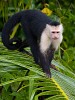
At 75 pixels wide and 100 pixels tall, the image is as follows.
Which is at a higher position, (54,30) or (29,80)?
(54,30)

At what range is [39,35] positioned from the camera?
9.87ft

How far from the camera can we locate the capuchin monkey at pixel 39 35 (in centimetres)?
292

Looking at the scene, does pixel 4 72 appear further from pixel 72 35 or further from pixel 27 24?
pixel 72 35

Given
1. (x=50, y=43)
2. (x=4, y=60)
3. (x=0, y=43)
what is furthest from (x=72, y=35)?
(x=4, y=60)

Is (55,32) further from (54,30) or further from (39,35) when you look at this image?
(39,35)

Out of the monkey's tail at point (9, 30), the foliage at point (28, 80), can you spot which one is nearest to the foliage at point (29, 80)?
the foliage at point (28, 80)

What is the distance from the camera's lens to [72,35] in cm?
513

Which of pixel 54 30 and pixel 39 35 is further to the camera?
pixel 39 35

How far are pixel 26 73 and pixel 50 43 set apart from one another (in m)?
0.37

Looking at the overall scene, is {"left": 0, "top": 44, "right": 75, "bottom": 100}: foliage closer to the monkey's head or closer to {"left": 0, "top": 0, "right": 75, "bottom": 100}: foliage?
{"left": 0, "top": 0, "right": 75, "bottom": 100}: foliage

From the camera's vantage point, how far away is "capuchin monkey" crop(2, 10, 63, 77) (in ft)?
9.58

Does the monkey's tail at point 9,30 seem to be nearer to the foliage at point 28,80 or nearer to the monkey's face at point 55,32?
the foliage at point 28,80

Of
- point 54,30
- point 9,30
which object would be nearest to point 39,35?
point 54,30

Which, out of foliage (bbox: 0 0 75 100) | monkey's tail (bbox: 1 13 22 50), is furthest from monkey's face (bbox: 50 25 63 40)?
monkey's tail (bbox: 1 13 22 50)
